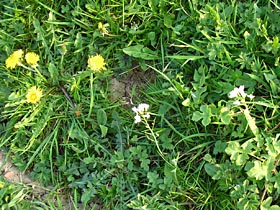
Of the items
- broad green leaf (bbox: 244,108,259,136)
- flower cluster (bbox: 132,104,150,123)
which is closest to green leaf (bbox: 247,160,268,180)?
broad green leaf (bbox: 244,108,259,136)

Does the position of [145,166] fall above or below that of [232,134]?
below

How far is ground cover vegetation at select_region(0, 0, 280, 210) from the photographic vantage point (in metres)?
2.48

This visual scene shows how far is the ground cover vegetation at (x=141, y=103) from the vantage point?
2477mm

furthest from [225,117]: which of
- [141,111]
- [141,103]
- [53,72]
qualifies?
[53,72]

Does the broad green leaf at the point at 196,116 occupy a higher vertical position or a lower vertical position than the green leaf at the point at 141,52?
lower

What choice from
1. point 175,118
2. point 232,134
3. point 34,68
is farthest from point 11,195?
point 232,134

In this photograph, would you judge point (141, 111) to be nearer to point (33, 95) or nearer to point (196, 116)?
point (196, 116)

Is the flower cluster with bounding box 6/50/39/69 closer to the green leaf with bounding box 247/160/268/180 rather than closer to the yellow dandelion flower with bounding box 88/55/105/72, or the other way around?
the yellow dandelion flower with bounding box 88/55/105/72

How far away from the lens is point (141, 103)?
2773 millimetres

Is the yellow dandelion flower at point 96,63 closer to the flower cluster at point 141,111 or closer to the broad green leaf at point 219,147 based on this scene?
the flower cluster at point 141,111

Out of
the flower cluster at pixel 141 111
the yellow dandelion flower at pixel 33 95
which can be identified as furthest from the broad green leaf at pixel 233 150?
the yellow dandelion flower at pixel 33 95

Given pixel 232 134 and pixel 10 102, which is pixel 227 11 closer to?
pixel 232 134

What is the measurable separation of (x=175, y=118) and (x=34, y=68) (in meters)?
0.79

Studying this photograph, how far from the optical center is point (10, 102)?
9.24ft
